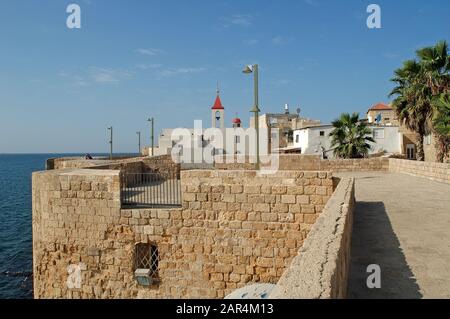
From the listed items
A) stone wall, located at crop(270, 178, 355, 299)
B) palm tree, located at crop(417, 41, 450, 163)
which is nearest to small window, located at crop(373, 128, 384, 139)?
palm tree, located at crop(417, 41, 450, 163)

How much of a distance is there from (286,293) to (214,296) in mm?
6804

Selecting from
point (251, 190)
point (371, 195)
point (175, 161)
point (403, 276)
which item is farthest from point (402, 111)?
point (403, 276)

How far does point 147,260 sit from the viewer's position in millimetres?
9773

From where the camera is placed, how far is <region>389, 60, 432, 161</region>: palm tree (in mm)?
20188

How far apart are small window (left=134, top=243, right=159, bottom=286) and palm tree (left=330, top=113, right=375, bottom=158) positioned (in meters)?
17.5

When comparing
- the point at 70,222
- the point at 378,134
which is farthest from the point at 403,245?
the point at 378,134

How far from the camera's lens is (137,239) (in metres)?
9.66

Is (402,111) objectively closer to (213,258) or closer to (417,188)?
(417,188)

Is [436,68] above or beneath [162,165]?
above

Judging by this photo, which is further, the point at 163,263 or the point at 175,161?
the point at 175,161

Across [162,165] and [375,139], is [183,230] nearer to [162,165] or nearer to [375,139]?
[162,165]

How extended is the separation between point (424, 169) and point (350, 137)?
8080 millimetres

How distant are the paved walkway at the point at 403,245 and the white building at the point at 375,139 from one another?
20.6 meters
